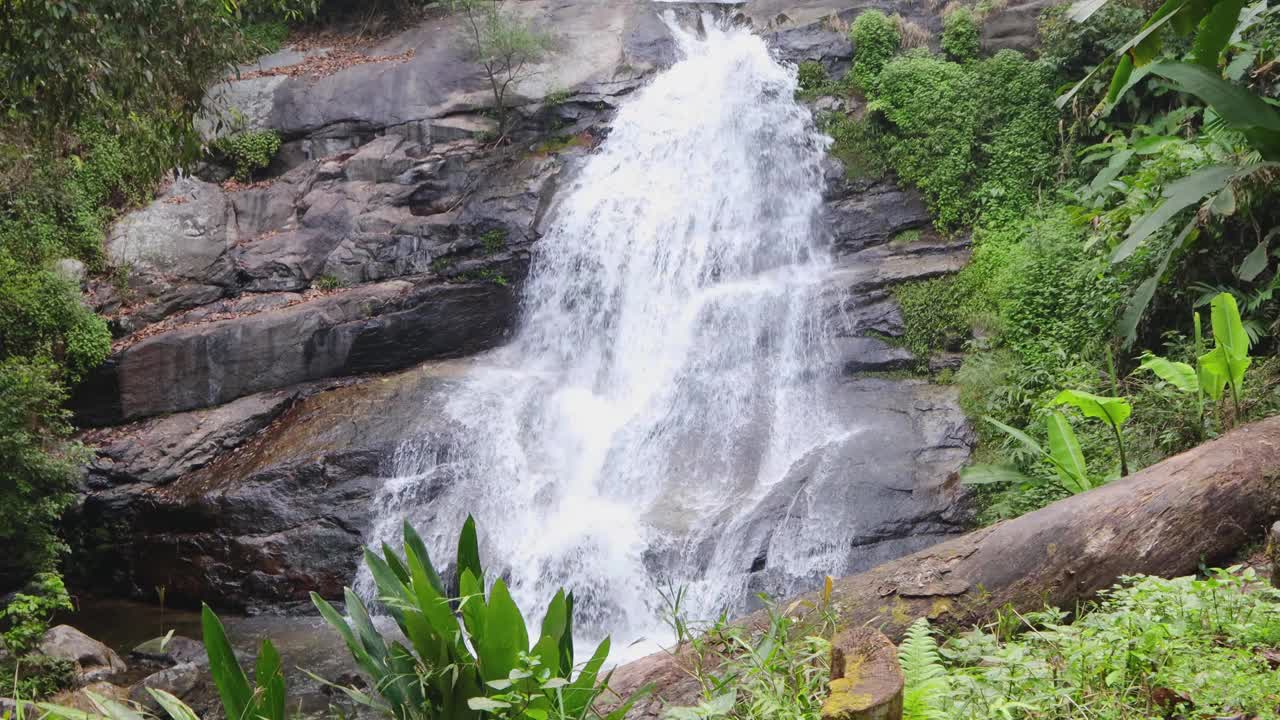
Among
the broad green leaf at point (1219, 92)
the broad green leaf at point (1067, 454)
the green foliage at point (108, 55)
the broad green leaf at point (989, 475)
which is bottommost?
the broad green leaf at point (989, 475)

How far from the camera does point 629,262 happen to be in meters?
12.3

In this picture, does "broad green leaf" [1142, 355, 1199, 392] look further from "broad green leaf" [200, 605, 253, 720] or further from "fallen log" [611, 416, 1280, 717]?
"broad green leaf" [200, 605, 253, 720]

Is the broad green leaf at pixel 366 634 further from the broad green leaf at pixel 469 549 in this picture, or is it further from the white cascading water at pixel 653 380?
the white cascading water at pixel 653 380

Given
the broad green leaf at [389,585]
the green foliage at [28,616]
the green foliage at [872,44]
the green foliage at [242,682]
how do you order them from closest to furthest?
the green foliage at [242,682]
the broad green leaf at [389,585]
the green foliage at [28,616]
the green foliage at [872,44]

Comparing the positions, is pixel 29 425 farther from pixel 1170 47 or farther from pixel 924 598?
pixel 1170 47

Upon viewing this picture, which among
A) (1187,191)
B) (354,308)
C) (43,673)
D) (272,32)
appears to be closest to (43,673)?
(43,673)

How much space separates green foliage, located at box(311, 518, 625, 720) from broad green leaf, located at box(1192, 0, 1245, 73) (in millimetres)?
4295

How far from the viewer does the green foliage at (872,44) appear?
13.8 meters

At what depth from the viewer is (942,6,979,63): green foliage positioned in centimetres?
1319

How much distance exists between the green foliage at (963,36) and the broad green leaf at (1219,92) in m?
8.98

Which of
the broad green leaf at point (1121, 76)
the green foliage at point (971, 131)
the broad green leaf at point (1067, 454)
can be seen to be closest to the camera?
the broad green leaf at point (1121, 76)

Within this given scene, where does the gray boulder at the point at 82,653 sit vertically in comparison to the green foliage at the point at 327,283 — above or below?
below

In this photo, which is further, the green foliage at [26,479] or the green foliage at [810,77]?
the green foliage at [810,77]

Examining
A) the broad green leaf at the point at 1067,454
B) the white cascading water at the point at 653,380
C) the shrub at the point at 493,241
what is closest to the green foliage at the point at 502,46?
the white cascading water at the point at 653,380
